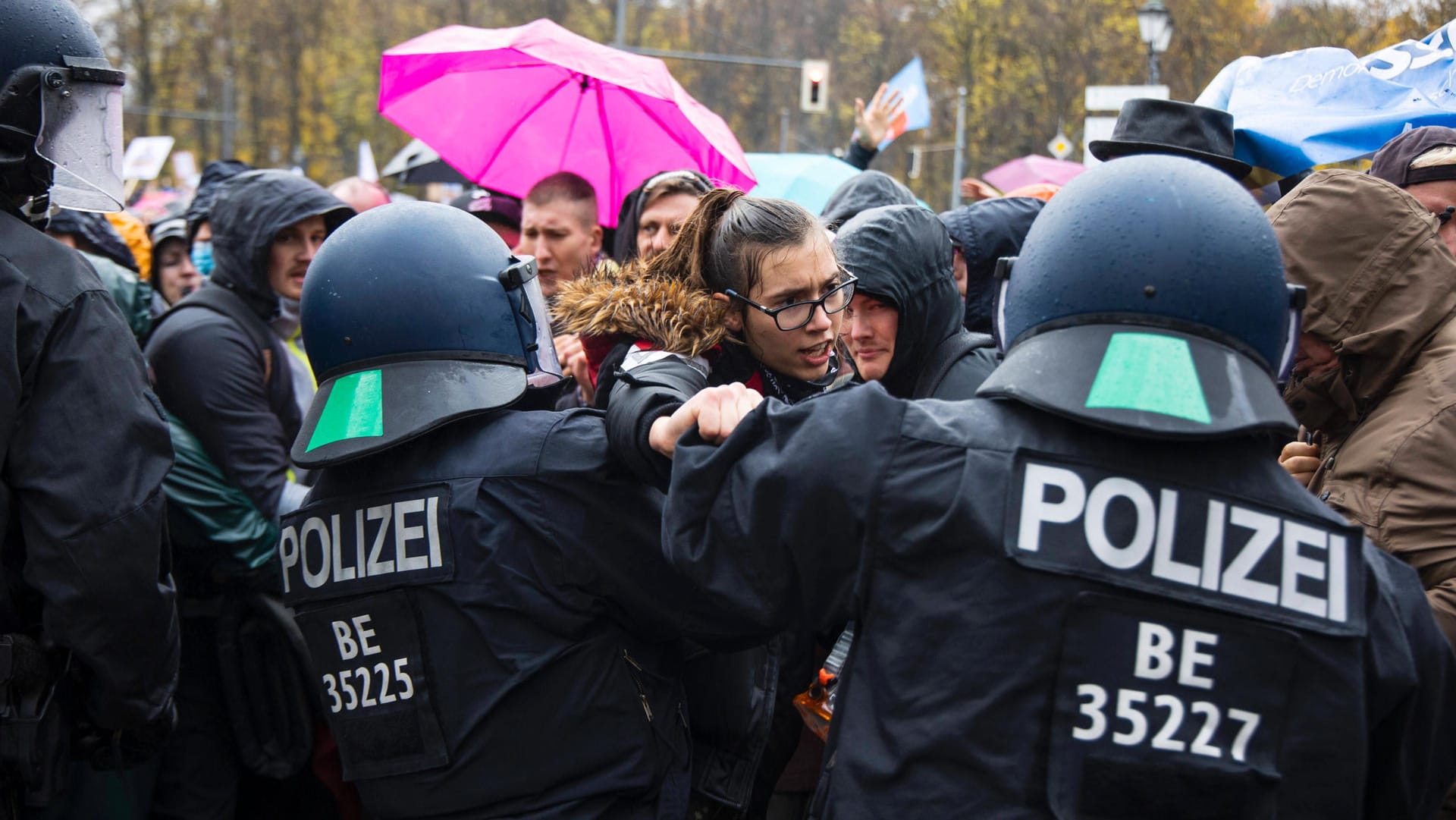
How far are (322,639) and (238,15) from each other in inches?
1404

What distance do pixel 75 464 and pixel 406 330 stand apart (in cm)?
85

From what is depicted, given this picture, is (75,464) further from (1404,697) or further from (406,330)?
(1404,697)

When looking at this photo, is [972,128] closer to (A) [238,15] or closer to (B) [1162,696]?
(A) [238,15]

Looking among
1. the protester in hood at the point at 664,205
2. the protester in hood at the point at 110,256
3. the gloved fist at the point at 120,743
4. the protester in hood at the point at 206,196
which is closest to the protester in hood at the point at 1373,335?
the protester in hood at the point at 664,205

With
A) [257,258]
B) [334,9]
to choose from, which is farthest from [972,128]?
[257,258]

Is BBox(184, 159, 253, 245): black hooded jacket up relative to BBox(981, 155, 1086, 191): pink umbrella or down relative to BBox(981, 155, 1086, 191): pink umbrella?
down

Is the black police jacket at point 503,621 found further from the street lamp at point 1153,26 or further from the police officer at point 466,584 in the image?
the street lamp at point 1153,26

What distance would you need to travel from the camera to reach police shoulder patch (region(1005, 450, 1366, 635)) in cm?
166

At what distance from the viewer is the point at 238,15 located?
33656 mm

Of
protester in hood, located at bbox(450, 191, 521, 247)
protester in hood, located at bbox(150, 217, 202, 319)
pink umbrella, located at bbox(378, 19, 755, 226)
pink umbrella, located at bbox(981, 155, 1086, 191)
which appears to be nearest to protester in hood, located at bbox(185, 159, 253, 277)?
protester in hood, located at bbox(150, 217, 202, 319)

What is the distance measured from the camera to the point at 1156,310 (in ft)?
5.73

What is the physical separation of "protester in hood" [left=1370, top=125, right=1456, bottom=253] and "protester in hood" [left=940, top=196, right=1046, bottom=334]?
1284 mm

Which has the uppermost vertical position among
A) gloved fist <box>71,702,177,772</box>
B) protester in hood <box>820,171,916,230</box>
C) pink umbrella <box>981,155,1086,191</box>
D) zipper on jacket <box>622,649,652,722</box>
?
pink umbrella <box>981,155,1086,191</box>

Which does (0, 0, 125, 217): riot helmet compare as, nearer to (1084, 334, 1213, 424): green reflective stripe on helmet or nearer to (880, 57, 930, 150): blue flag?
→ (1084, 334, 1213, 424): green reflective stripe on helmet
